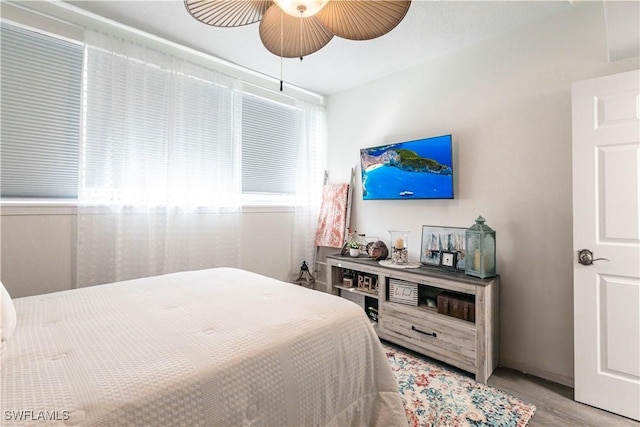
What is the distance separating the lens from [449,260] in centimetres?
253

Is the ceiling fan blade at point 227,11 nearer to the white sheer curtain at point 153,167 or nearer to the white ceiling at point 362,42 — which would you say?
the white ceiling at point 362,42

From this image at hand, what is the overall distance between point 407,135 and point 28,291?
3.30m

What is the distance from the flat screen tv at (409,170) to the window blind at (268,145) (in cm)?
90

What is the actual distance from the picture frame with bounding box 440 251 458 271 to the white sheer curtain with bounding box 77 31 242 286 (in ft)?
6.27

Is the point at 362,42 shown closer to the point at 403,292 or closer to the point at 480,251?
the point at 480,251

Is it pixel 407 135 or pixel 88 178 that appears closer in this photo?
pixel 88 178

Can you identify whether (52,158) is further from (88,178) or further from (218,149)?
(218,149)

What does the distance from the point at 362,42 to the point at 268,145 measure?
1.45 metres

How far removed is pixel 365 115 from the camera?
3414 millimetres

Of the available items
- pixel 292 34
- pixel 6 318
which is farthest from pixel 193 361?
pixel 292 34

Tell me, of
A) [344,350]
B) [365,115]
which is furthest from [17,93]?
[365,115]

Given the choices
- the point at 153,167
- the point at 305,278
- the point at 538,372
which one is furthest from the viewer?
the point at 305,278

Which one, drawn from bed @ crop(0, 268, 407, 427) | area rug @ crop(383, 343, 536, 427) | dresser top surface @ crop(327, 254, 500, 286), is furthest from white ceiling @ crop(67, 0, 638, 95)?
area rug @ crop(383, 343, 536, 427)

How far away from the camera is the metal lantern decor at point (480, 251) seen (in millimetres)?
2232
